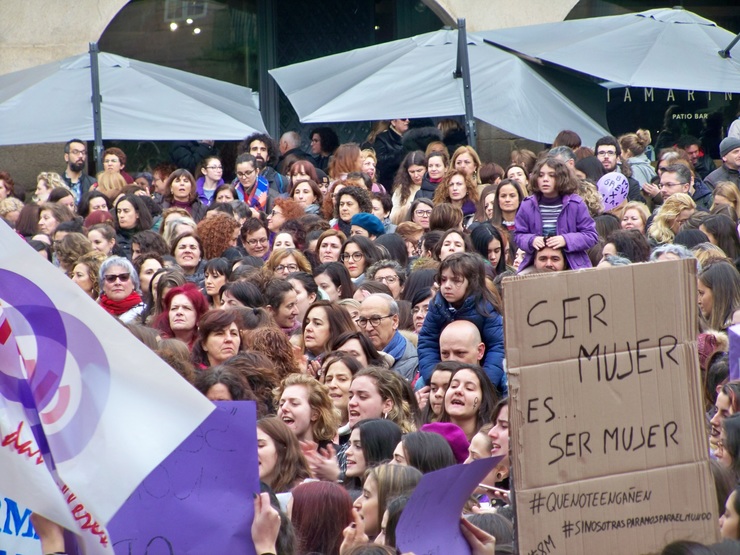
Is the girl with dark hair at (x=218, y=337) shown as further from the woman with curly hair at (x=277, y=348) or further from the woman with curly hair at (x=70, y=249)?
the woman with curly hair at (x=70, y=249)

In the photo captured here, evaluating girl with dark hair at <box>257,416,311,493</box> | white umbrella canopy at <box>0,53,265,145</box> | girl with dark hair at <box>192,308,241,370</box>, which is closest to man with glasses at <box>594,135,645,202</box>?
white umbrella canopy at <box>0,53,265,145</box>

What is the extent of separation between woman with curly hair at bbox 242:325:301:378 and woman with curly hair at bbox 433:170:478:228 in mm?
4134

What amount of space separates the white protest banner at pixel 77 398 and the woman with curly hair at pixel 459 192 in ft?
24.5

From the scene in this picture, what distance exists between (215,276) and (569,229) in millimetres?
2533

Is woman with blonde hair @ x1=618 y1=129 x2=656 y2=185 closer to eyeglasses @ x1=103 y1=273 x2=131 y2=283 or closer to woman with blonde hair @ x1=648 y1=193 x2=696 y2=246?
woman with blonde hair @ x1=648 y1=193 x2=696 y2=246

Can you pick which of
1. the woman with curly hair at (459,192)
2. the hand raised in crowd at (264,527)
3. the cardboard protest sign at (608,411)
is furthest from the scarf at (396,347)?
the cardboard protest sign at (608,411)

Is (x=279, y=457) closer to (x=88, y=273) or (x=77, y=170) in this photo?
(x=88, y=273)

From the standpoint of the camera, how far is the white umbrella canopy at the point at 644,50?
13.0 meters

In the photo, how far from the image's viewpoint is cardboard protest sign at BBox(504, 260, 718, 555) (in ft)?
11.3

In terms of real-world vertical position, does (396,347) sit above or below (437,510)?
below

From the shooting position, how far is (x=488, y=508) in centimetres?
468

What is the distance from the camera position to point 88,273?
29.9 ft

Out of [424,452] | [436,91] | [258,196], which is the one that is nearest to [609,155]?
[436,91]

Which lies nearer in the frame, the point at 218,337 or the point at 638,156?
the point at 218,337
